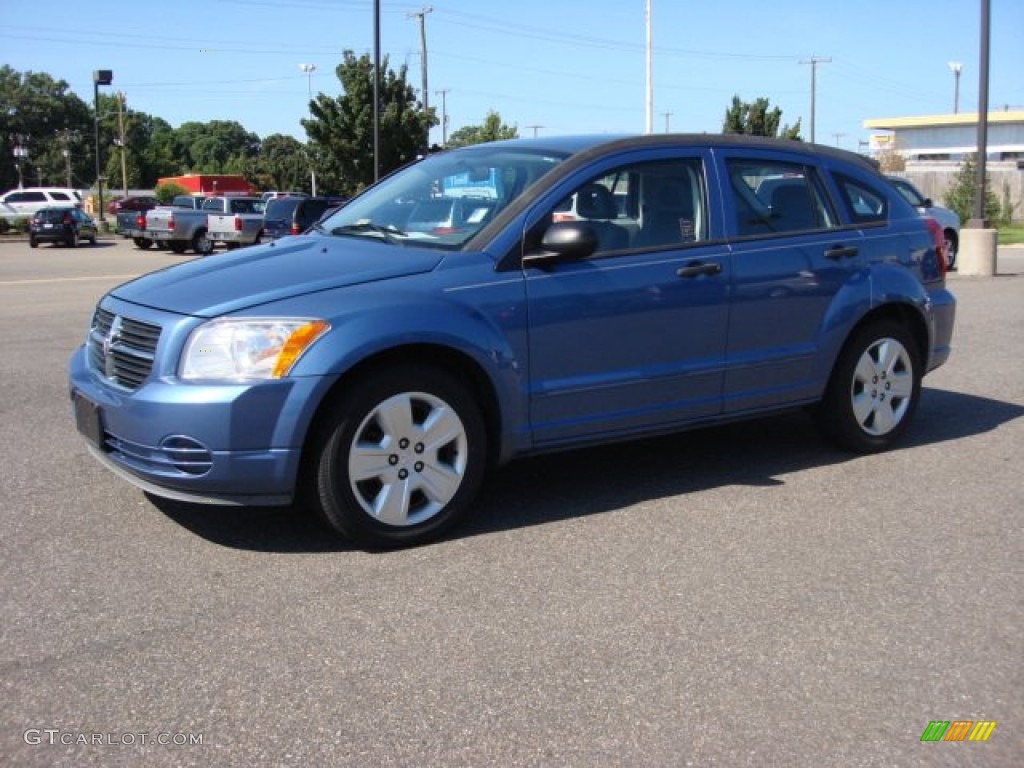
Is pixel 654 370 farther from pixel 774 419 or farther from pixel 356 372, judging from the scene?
pixel 774 419

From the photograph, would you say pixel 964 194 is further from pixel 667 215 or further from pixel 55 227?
pixel 667 215

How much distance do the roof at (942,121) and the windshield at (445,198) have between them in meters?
71.6

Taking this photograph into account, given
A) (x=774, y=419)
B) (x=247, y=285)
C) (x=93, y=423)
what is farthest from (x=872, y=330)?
(x=93, y=423)

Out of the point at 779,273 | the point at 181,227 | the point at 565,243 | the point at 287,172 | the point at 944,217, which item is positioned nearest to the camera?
the point at 565,243

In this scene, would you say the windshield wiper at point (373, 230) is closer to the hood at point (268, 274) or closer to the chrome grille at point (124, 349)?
the hood at point (268, 274)

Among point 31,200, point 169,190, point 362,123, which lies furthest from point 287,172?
point 362,123

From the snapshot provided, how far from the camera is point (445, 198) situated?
5184 millimetres

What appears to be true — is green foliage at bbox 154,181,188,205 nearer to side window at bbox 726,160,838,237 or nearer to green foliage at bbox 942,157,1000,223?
green foliage at bbox 942,157,1000,223

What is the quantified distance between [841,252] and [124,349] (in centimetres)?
373

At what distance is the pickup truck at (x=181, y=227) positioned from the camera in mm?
29312

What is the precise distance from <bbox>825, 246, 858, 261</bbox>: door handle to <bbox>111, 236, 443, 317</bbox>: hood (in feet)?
7.60

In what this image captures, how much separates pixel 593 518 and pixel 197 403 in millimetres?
1862

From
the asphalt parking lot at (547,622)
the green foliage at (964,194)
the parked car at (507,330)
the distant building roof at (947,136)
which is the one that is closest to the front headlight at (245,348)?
the parked car at (507,330)

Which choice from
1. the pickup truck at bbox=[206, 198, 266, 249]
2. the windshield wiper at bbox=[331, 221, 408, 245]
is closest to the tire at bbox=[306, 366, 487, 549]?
the windshield wiper at bbox=[331, 221, 408, 245]
